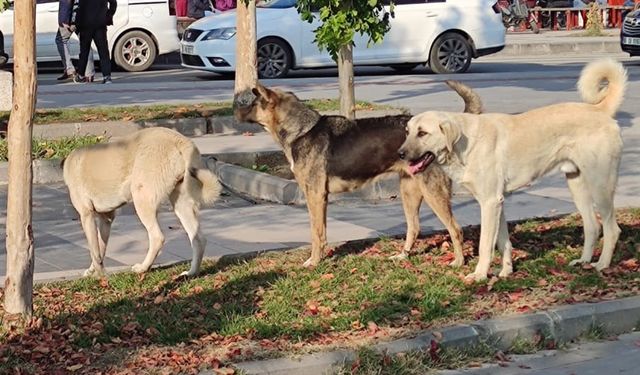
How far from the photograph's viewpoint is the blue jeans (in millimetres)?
21656

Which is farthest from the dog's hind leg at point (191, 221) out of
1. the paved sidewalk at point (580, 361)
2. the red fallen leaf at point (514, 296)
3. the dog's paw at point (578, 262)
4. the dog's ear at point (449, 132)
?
the dog's paw at point (578, 262)

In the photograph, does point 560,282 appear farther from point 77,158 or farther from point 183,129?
point 183,129

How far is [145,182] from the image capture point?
7945mm

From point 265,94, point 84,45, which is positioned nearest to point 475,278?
point 265,94

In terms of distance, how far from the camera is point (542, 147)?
780 centimetres

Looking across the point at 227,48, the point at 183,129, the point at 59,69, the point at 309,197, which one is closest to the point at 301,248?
the point at 309,197

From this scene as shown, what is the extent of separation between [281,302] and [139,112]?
329 inches

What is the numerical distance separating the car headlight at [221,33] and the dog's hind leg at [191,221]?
1444 cm

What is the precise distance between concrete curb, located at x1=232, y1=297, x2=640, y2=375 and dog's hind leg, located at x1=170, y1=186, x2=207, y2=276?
2010 mm

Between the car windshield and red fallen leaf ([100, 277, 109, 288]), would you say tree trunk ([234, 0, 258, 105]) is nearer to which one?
red fallen leaf ([100, 277, 109, 288])

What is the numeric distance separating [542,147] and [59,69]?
63.5 feet

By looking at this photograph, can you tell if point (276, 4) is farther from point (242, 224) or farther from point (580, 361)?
point (580, 361)

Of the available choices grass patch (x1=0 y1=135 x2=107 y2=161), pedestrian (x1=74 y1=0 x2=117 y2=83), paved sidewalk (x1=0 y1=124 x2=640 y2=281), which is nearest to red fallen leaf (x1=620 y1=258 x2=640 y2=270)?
paved sidewalk (x1=0 y1=124 x2=640 y2=281)

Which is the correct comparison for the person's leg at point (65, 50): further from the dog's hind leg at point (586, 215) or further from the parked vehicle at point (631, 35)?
the dog's hind leg at point (586, 215)
